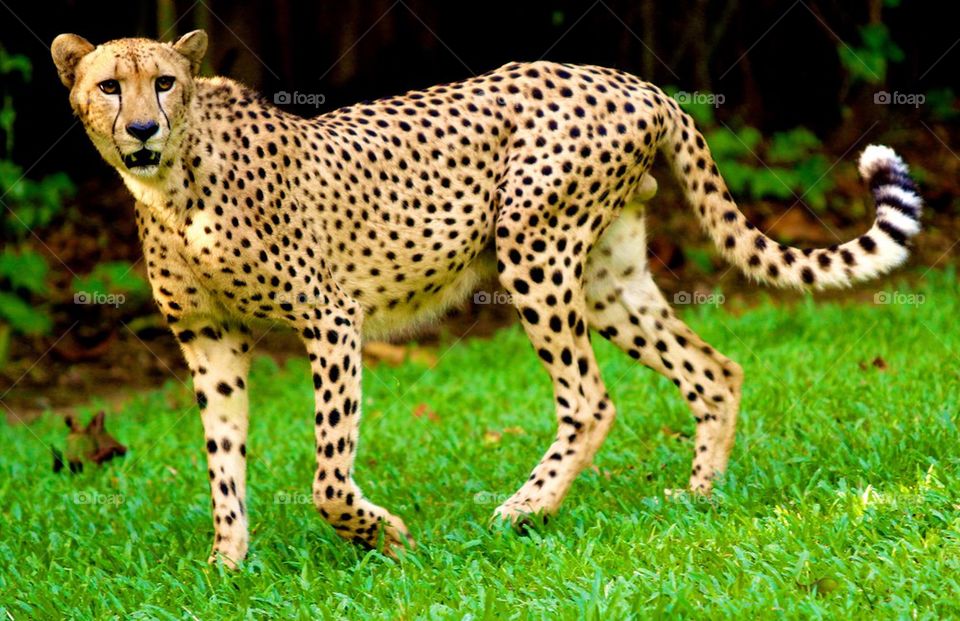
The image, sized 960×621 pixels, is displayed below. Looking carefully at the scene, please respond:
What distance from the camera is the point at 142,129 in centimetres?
407

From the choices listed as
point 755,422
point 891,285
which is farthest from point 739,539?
point 891,285

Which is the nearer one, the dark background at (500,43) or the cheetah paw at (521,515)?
the cheetah paw at (521,515)

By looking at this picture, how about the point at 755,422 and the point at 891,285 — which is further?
the point at 891,285

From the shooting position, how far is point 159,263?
14.5 feet

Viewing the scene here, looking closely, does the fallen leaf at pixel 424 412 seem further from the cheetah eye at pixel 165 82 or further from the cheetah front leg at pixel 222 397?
the cheetah eye at pixel 165 82

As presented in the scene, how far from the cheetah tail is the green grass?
659 millimetres

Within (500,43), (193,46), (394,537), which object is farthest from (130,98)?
(500,43)

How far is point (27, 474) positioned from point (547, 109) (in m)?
3.18

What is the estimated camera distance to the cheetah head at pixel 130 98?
13.5ft

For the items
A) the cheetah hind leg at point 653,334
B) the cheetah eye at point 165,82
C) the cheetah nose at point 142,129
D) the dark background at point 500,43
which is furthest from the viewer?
the dark background at point 500,43

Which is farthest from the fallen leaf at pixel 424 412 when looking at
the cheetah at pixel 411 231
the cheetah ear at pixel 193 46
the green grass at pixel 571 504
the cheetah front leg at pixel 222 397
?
the cheetah ear at pixel 193 46

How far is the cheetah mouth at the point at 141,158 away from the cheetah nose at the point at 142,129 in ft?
0.19

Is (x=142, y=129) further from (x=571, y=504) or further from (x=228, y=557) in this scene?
(x=571, y=504)

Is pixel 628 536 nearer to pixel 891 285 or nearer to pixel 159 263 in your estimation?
pixel 159 263
